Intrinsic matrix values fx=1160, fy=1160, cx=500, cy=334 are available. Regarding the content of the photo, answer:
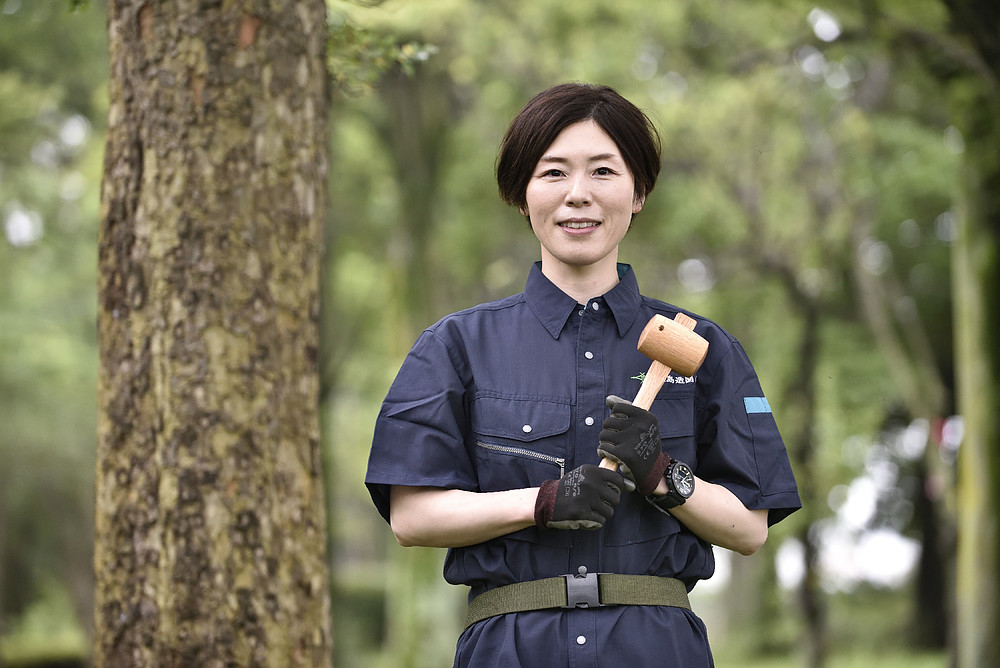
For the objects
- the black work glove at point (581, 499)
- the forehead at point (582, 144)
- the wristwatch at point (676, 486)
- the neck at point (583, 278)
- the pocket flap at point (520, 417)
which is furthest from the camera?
the neck at point (583, 278)

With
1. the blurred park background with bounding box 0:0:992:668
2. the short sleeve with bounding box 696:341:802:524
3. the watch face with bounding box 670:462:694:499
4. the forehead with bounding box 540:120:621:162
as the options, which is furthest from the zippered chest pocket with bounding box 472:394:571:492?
the blurred park background with bounding box 0:0:992:668

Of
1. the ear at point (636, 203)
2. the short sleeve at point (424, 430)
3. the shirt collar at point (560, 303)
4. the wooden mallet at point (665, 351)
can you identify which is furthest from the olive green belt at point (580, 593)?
the ear at point (636, 203)

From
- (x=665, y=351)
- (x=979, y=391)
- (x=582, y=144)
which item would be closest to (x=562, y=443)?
(x=665, y=351)

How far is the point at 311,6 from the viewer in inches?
125

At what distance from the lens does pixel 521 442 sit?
2686mm

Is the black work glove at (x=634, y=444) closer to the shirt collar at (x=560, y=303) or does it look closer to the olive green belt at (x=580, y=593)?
the olive green belt at (x=580, y=593)

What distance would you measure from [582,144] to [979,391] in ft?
25.1

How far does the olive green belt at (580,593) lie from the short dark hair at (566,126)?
0.95 m

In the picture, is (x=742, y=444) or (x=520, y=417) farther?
(x=742, y=444)

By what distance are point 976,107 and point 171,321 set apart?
25.6 ft

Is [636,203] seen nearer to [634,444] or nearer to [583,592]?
[634,444]

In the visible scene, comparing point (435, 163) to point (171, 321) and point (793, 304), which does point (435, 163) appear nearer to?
point (793, 304)

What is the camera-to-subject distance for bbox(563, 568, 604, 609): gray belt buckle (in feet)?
8.50

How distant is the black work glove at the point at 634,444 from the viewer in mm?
2539
